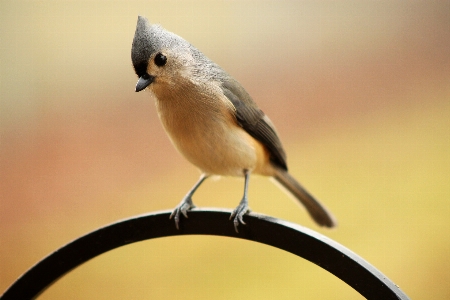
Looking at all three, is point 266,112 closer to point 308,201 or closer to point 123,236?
point 308,201

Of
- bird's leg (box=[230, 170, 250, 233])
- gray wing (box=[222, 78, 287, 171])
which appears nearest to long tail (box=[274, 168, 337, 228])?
gray wing (box=[222, 78, 287, 171])

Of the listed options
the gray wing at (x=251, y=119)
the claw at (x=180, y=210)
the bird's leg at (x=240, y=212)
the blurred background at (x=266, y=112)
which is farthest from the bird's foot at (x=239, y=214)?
the blurred background at (x=266, y=112)

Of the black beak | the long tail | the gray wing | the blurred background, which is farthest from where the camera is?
the blurred background

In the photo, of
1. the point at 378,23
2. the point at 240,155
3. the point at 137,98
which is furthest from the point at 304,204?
the point at 378,23

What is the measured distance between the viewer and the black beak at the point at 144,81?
1.20m

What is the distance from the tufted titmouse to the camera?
1.24 m

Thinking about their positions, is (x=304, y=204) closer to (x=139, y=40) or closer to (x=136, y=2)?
(x=139, y=40)

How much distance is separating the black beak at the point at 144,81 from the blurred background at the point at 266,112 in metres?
1.46

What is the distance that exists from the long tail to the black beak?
0.66 meters

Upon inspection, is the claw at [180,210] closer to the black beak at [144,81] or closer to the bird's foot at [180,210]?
the bird's foot at [180,210]

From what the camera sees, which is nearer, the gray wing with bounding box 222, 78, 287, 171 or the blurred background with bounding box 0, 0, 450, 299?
the gray wing with bounding box 222, 78, 287, 171

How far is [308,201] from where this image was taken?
1.82 m

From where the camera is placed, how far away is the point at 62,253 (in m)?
1.10

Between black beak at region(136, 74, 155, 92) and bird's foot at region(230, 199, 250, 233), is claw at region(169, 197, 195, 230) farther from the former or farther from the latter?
black beak at region(136, 74, 155, 92)
